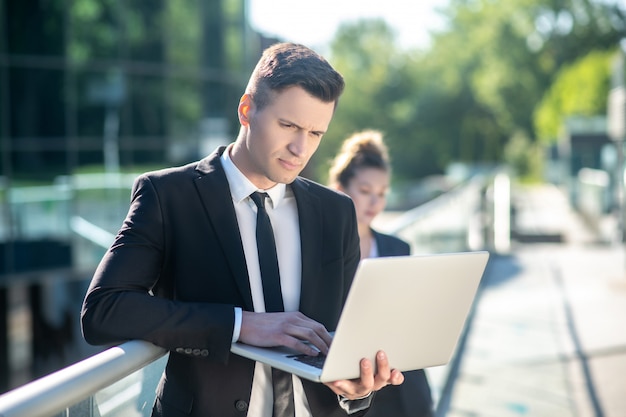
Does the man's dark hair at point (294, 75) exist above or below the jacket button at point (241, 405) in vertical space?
above

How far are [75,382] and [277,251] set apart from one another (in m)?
0.71

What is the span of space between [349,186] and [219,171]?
1.80 meters

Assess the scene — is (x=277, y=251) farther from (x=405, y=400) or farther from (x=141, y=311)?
(x=405, y=400)

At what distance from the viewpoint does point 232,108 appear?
19859 millimetres

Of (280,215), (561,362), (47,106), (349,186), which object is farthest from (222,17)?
(280,215)

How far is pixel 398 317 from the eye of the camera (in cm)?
197

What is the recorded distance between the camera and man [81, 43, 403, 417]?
6.49 feet

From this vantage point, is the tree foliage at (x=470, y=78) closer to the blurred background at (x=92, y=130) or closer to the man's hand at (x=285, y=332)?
the blurred background at (x=92, y=130)

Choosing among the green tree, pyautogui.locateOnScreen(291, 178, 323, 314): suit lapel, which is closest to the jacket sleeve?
pyautogui.locateOnScreen(291, 178, 323, 314): suit lapel

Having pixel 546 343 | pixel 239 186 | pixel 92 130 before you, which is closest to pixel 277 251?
pixel 239 186

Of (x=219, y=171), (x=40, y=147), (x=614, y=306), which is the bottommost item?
A: (x=614, y=306)

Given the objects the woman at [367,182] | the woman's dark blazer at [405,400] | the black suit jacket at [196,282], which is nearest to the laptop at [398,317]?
the black suit jacket at [196,282]

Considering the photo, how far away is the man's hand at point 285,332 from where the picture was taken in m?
1.96

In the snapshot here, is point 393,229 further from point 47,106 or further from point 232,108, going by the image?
point 232,108
